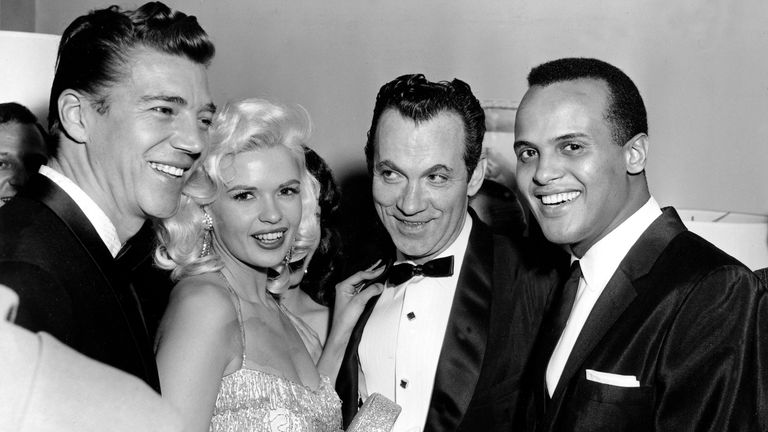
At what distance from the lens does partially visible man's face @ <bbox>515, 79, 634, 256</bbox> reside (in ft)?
7.83

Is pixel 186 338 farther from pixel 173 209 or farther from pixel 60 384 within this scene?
pixel 60 384

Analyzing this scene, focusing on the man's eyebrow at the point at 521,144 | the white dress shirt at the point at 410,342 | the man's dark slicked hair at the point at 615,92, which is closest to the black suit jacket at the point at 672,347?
the man's dark slicked hair at the point at 615,92

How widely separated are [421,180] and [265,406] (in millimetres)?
921

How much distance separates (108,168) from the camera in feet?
6.36

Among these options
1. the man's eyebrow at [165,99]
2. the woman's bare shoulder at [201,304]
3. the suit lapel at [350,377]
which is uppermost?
the man's eyebrow at [165,99]

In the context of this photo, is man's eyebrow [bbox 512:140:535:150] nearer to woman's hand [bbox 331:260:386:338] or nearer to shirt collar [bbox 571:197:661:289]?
shirt collar [bbox 571:197:661:289]

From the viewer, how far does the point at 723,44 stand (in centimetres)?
387

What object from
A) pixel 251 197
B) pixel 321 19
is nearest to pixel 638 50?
pixel 321 19

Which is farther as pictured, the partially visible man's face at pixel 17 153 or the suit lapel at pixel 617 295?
the partially visible man's face at pixel 17 153

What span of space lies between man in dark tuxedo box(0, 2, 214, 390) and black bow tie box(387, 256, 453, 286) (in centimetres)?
99

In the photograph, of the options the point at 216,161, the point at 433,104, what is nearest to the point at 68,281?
the point at 216,161

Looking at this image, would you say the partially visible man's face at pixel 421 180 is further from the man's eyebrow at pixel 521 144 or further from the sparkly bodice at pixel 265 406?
the sparkly bodice at pixel 265 406

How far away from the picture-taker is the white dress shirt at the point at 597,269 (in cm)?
237

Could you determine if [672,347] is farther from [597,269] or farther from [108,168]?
[108,168]
